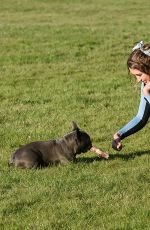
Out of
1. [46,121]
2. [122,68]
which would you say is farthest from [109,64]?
[46,121]

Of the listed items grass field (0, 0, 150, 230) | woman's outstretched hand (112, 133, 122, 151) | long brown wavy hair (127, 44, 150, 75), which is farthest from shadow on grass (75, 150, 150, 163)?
long brown wavy hair (127, 44, 150, 75)

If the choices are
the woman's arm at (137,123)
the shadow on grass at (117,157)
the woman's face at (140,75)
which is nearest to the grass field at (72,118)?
the shadow on grass at (117,157)

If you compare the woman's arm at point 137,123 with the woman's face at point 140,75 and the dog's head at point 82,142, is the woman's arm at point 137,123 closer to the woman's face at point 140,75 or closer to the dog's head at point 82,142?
the dog's head at point 82,142

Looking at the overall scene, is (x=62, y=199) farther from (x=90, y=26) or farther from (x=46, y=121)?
(x=90, y=26)

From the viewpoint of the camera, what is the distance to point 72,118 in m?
12.9

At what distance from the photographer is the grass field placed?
24.2 ft

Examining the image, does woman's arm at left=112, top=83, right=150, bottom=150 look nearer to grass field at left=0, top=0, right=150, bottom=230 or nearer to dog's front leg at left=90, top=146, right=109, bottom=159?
dog's front leg at left=90, top=146, right=109, bottom=159

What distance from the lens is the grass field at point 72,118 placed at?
738 cm

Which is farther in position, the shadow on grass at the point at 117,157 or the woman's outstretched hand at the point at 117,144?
the shadow on grass at the point at 117,157

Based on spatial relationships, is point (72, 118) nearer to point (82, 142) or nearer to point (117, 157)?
point (117, 157)

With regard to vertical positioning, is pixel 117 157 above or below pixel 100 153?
below

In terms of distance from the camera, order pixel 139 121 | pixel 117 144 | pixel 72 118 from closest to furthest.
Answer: pixel 117 144 < pixel 139 121 < pixel 72 118

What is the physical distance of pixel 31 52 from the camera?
69.8 ft

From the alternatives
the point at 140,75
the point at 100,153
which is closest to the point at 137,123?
the point at 100,153
